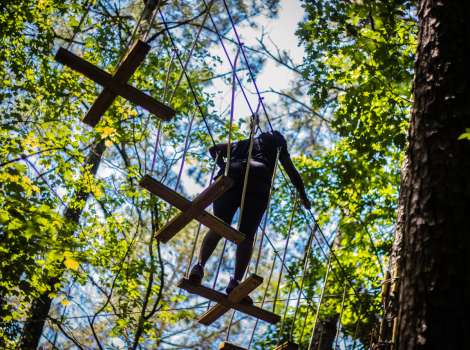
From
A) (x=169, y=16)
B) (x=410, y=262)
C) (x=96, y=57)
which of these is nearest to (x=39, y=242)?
(x=410, y=262)

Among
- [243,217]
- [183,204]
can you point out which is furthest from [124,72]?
[243,217]

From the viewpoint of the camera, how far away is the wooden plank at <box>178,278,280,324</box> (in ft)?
11.1

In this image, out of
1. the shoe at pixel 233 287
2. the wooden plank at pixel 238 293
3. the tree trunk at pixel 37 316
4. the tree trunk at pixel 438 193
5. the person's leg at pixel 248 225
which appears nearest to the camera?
the tree trunk at pixel 438 193

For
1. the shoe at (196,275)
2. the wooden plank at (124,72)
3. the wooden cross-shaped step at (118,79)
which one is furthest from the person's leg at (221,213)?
the wooden plank at (124,72)

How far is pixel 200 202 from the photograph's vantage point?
3037 millimetres

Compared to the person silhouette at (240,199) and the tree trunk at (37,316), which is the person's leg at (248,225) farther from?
the tree trunk at (37,316)

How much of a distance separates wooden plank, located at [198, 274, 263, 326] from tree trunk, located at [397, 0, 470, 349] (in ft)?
3.52

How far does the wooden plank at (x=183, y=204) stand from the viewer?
287cm

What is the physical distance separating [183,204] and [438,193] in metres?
1.38

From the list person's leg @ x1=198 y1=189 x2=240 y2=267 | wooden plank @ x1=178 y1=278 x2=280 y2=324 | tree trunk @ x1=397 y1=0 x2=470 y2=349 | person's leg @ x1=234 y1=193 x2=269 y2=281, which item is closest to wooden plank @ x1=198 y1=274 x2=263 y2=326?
wooden plank @ x1=178 y1=278 x2=280 y2=324

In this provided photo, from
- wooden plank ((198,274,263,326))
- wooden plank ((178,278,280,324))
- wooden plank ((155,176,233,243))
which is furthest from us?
wooden plank ((178,278,280,324))

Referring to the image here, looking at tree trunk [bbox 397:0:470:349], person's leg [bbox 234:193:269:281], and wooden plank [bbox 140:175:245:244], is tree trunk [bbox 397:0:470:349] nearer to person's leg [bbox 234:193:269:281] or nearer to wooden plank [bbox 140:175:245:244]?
wooden plank [bbox 140:175:245:244]

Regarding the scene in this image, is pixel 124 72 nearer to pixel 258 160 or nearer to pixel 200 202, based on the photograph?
pixel 200 202

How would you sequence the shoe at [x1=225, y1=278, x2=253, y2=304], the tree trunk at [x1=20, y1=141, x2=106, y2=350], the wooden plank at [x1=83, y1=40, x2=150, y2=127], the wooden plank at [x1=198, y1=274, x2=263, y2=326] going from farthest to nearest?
the tree trunk at [x1=20, y1=141, x2=106, y2=350]
the shoe at [x1=225, y1=278, x2=253, y2=304]
the wooden plank at [x1=198, y1=274, x2=263, y2=326]
the wooden plank at [x1=83, y1=40, x2=150, y2=127]
